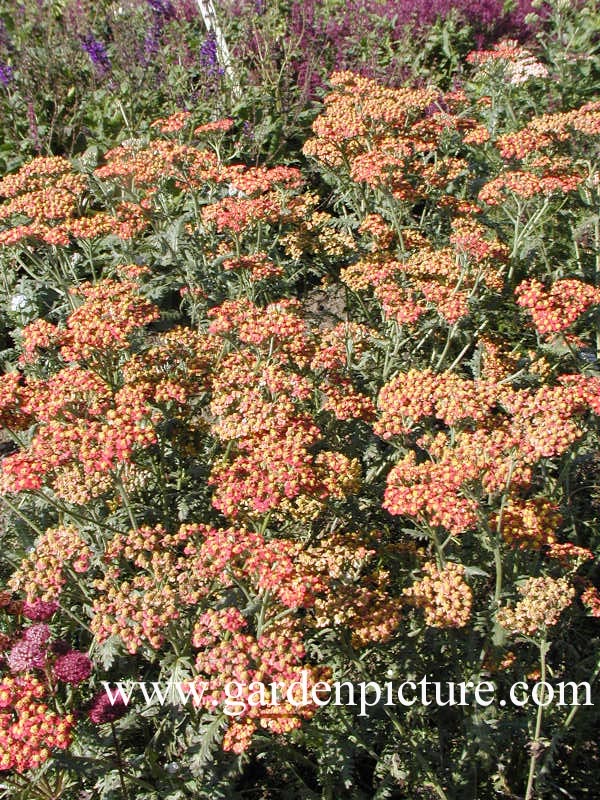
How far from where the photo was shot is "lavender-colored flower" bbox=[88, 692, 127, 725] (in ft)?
10.3

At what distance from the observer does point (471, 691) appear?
137 inches

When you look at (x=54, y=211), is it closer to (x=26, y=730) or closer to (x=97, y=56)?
(x=26, y=730)

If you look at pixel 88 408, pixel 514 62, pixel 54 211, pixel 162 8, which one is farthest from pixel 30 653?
pixel 162 8

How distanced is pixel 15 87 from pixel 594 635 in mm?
9402

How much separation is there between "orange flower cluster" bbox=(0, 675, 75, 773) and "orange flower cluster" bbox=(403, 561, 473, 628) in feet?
4.87

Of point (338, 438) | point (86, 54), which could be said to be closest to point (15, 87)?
point (86, 54)

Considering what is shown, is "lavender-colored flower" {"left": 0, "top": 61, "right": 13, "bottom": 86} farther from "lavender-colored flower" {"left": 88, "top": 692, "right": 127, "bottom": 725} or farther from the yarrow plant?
"lavender-colored flower" {"left": 88, "top": 692, "right": 127, "bottom": 725}

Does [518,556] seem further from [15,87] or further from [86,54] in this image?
[86,54]

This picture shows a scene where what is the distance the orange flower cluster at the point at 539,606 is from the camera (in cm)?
312

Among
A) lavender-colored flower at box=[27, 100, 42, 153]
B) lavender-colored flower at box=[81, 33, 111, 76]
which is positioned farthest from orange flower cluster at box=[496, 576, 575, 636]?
lavender-colored flower at box=[81, 33, 111, 76]

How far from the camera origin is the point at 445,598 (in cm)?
324

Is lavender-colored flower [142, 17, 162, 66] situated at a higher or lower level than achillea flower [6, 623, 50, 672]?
higher

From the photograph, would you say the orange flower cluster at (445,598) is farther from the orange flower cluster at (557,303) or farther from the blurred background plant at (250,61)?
the blurred background plant at (250,61)

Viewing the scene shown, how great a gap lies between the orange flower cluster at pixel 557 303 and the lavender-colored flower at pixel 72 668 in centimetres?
283
